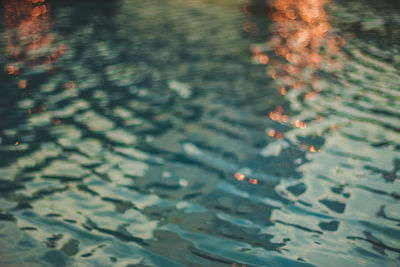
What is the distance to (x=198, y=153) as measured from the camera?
32.6ft

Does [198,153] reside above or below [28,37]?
below

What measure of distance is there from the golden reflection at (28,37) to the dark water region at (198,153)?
0.19 metres

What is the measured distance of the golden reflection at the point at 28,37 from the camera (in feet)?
59.5

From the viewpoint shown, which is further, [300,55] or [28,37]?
[28,37]

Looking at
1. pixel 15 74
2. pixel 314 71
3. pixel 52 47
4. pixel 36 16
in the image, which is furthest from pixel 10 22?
pixel 314 71

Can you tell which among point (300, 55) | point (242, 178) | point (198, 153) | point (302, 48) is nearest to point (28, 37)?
point (300, 55)

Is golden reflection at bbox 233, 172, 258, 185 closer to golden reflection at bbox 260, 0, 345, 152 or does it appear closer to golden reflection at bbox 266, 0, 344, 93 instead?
golden reflection at bbox 260, 0, 345, 152

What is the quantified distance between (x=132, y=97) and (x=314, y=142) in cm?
626

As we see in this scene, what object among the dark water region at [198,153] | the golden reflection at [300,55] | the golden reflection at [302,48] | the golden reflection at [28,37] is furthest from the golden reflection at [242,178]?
the golden reflection at [28,37]

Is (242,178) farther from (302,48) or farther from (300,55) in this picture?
(302,48)

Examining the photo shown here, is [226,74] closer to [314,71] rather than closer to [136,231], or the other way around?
[314,71]

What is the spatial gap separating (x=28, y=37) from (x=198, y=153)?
16.4 metres

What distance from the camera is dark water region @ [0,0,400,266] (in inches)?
264

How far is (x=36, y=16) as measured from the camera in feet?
94.8
